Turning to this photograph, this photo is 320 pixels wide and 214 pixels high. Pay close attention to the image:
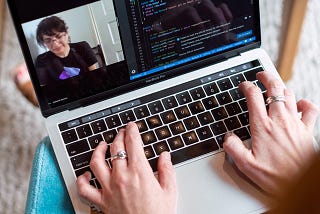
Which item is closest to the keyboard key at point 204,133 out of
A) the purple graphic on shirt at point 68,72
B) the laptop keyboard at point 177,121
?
the laptop keyboard at point 177,121

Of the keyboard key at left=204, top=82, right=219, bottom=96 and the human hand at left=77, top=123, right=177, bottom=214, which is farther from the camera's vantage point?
the keyboard key at left=204, top=82, right=219, bottom=96

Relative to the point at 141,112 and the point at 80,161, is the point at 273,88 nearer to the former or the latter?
the point at 141,112

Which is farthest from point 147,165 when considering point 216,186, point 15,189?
point 15,189

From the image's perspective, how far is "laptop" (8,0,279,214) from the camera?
2.22ft

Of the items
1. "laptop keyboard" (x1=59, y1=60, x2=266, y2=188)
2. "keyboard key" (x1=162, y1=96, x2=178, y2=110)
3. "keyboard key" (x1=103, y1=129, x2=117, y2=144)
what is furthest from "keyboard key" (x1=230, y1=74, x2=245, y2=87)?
"keyboard key" (x1=103, y1=129, x2=117, y2=144)

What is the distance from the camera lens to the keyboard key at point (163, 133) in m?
0.71

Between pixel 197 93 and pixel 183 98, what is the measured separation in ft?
0.08

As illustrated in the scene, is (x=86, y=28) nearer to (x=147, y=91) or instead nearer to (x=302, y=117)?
(x=147, y=91)

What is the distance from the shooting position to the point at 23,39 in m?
0.65

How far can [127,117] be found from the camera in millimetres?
725

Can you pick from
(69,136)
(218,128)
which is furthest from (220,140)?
(69,136)

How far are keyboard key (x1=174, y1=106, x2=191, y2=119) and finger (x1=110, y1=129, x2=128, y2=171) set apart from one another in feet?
0.30

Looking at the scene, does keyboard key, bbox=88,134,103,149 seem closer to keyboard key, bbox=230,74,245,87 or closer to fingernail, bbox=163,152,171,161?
fingernail, bbox=163,152,171,161

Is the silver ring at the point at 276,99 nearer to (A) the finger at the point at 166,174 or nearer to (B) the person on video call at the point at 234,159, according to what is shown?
(B) the person on video call at the point at 234,159
